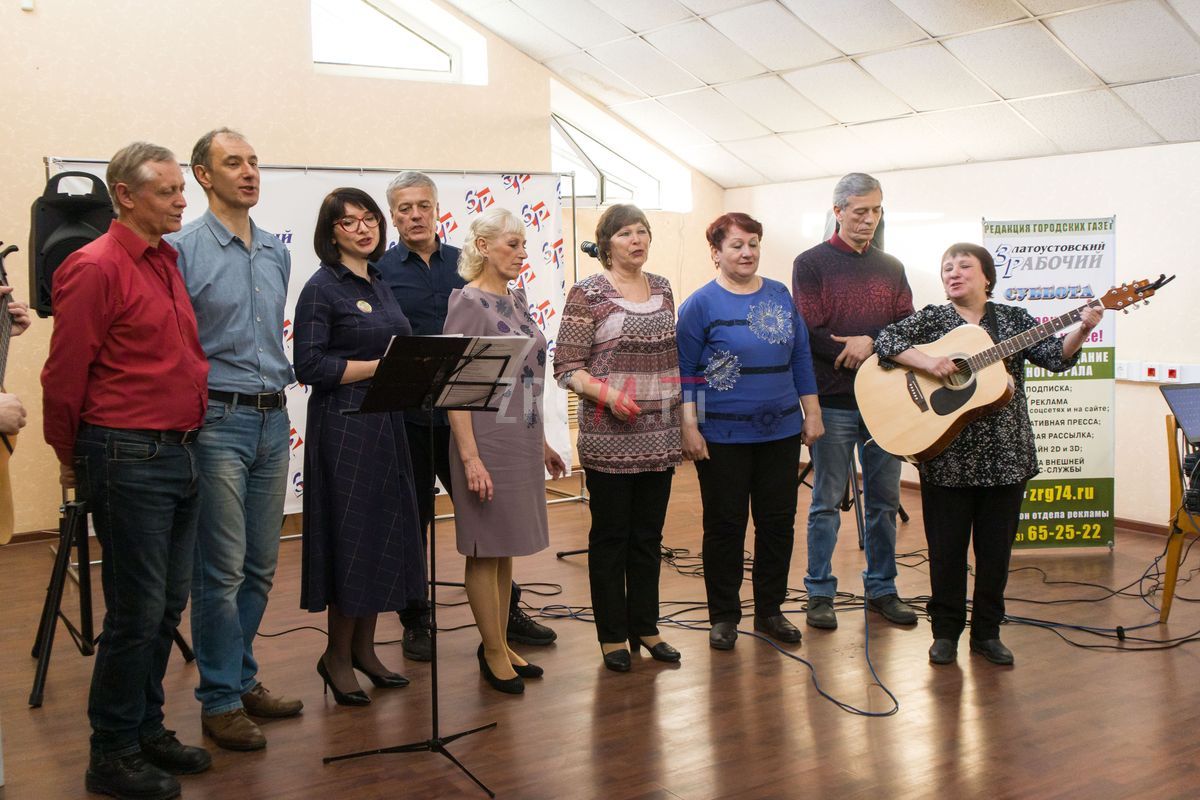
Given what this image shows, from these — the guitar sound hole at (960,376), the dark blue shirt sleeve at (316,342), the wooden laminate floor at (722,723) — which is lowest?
the wooden laminate floor at (722,723)

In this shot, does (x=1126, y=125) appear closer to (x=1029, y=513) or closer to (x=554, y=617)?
(x=1029, y=513)

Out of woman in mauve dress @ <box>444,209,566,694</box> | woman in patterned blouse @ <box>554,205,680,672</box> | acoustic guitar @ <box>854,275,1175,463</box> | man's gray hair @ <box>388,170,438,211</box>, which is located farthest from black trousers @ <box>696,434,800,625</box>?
man's gray hair @ <box>388,170,438,211</box>

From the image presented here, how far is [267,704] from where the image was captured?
3.38 metres

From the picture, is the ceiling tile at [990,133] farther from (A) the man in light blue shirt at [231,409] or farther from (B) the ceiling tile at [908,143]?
(A) the man in light blue shirt at [231,409]

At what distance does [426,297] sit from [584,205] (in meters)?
4.33

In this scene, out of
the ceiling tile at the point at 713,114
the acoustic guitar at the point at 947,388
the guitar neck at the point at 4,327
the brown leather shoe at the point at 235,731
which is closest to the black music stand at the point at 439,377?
the brown leather shoe at the point at 235,731

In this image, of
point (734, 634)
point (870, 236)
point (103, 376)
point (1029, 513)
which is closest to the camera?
point (103, 376)

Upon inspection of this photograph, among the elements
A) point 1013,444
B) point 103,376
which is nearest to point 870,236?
point 1013,444

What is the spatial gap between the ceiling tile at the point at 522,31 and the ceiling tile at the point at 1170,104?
345cm

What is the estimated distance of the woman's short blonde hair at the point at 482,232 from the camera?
3428 millimetres

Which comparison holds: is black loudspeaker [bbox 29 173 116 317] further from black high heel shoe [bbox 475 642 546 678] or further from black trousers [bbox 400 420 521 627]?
black high heel shoe [bbox 475 642 546 678]

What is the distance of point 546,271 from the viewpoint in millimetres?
6688

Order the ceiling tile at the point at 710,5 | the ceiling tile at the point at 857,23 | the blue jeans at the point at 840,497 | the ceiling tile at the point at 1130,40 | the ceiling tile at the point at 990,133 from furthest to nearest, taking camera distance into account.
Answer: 1. the ceiling tile at the point at 990,133
2. the ceiling tile at the point at 710,5
3. the ceiling tile at the point at 857,23
4. the ceiling tile at the point at 1130,40
5. the blue jeans at the point at 840,497

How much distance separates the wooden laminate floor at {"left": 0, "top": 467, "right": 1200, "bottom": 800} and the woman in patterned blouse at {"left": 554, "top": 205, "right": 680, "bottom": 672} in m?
0.41
